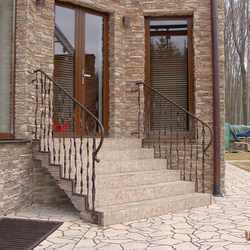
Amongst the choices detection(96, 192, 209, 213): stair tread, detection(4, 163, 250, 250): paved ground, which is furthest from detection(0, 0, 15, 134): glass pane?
detection(96, 192, 209, 213): stair tread

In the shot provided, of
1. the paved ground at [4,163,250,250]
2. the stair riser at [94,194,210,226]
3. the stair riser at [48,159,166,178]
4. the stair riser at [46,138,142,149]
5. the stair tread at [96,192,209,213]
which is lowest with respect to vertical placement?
the paved ground at [4,163,250,250]

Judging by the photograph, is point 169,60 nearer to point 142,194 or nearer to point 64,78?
point 64,78

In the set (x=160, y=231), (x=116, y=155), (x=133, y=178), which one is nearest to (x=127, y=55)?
(x=116, y=155)

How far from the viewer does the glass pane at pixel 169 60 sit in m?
5.49

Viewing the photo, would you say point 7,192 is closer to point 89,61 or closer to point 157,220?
point 157,220

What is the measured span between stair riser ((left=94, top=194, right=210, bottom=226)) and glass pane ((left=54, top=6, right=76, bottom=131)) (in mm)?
2128

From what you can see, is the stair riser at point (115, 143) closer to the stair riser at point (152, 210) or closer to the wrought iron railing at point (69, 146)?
the wrought iron railing at point (69, 146)

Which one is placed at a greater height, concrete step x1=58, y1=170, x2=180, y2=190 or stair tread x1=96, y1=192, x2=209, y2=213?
concrete step x1=58, y1=170, x2=180, y2=190

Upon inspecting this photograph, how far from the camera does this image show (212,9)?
16.7 ft

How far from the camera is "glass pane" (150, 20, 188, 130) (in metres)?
5.49

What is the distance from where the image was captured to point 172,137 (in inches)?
209

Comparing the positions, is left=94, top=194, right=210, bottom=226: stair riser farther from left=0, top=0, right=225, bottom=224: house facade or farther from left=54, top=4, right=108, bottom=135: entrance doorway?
left=54, top=4, right=108, bottom=135: entrance doorway

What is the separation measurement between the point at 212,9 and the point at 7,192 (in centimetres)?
442

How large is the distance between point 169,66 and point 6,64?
9.74 feet
